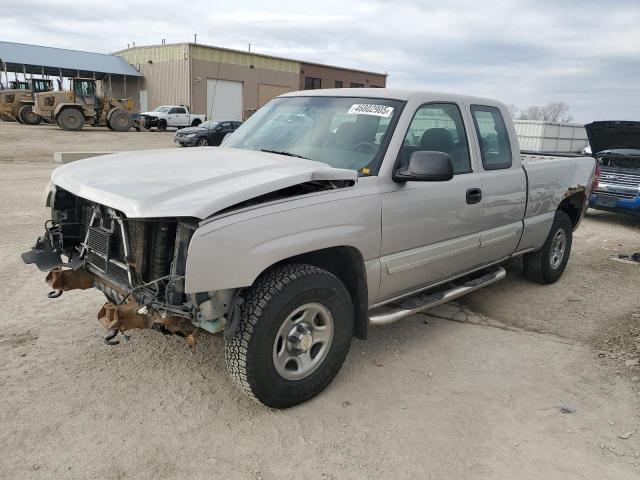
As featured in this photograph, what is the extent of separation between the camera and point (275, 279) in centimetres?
291

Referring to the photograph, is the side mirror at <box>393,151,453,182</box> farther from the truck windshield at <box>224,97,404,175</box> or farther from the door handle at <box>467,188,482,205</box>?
the door handle at <box>467,188,482,205</box>

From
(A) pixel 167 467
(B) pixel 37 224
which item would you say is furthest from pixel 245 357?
(B) pixel 37 224

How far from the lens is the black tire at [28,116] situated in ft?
89.9

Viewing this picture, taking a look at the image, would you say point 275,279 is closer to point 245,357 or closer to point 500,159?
point 245,357

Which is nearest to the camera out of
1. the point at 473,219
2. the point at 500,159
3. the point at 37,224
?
the point at 473,219

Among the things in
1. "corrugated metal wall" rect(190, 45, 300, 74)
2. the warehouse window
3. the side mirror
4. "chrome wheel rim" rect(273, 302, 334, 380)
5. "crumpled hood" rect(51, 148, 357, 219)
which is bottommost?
"chrome wheel rim" rect(273, 302, 334, 380)

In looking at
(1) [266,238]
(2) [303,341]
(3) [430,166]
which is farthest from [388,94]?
(2) [303,341]

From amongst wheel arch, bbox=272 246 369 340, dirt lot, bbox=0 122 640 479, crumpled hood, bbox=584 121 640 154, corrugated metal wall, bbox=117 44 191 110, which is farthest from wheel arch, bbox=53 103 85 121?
wheel arch, bbox=272 246 369 340

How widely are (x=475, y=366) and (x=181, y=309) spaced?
2262mm

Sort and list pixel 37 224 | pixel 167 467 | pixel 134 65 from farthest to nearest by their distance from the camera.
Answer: pixel 134 65, pixel 37 224, pixel 167 467

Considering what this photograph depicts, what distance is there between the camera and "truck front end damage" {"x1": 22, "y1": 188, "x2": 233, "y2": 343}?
8.94 feet

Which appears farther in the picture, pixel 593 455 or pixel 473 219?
pixel 473 219

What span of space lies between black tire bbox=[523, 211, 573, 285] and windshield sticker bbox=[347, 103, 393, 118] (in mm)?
2753

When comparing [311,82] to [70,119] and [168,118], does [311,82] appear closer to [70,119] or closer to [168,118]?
[168,118]
